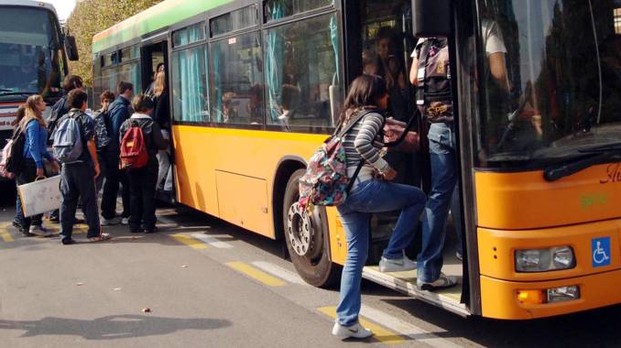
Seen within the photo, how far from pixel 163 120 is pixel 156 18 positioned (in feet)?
4.68

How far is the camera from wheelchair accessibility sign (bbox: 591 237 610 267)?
4656 millimetres

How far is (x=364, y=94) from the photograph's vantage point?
5.30 metres

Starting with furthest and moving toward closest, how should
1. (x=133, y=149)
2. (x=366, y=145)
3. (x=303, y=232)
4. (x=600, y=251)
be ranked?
(x=133, y=149) → (x=303, y=232) → (x=366, y=145) → (x=600, y=251)

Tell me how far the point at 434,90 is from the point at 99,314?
326 cm

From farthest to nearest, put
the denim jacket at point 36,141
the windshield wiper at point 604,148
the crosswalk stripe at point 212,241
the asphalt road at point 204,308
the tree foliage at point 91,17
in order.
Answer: the tree foliage at point 91,17 < the denim jacket at point 36,141 < the crosswalk stripe at point 212,241 < the asphalt road at point 204,308 < the windshield wiper at point 604,148

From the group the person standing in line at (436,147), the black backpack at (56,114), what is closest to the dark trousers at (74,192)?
the black backpack at (56,114)

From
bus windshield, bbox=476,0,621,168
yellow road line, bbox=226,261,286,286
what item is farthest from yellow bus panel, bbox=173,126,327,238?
bus windshield, bbox=476,0,621,168

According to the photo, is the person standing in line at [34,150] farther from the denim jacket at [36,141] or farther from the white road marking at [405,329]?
the white road marking at [405,329]

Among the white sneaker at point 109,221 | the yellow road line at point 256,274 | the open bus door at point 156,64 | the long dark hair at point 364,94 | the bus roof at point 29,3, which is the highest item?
the bus roof at point 29,3

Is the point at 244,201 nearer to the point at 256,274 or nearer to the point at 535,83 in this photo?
the point at 256,274

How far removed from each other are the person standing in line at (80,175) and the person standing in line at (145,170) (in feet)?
1.98

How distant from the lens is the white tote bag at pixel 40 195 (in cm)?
991

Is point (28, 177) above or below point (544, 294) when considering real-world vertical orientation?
above

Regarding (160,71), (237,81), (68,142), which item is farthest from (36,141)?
(237,81)
